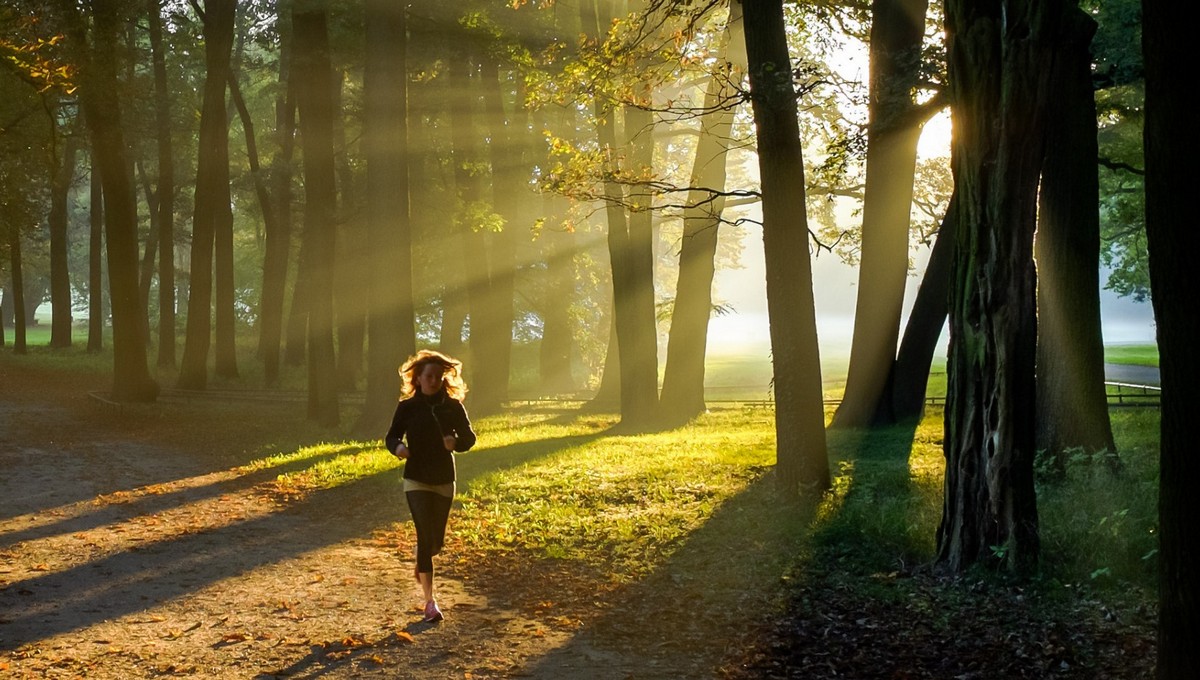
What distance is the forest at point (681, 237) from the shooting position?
27.9ft

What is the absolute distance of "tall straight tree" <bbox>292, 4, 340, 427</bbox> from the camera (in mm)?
20672

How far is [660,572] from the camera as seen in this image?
9.62m

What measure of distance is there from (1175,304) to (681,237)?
19.7m

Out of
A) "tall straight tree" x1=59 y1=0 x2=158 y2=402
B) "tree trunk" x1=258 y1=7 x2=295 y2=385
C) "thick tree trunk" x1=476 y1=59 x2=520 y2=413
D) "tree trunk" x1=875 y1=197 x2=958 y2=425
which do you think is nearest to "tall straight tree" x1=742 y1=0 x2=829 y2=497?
"tree trunk" x1=875 y1=197 x2=958 y2=425

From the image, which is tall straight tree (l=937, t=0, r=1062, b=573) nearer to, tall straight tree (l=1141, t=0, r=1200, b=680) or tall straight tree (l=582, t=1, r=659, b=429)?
tall straight tree (l=1141, t=0, r=1200, b=680)

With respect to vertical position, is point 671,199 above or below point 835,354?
above

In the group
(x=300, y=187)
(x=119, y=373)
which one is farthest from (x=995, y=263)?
(x=300, y=187)

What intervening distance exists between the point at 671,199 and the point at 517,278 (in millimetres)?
5381

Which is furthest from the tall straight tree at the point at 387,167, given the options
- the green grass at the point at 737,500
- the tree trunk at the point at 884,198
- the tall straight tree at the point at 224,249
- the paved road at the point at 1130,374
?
the paved road at the point at 1130,374

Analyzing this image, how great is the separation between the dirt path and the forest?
201 mm

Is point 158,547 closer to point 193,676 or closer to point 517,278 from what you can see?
point 193,676

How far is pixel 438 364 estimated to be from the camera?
842cm

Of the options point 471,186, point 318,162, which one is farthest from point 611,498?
point 471,186

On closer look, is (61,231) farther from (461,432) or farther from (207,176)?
(461,432)
